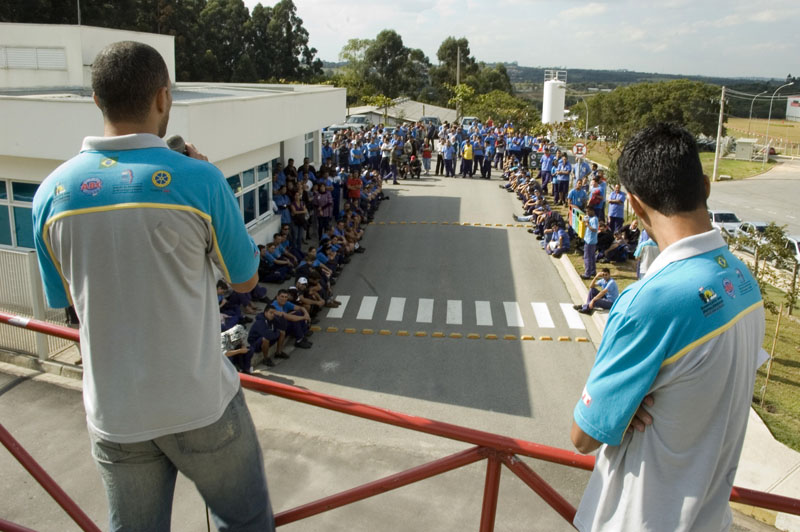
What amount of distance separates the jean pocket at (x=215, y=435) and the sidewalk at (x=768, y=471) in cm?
853

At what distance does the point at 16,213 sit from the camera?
49.6 ft

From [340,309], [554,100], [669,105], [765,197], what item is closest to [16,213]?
[340,309]

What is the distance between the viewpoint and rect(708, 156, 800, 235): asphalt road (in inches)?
1830

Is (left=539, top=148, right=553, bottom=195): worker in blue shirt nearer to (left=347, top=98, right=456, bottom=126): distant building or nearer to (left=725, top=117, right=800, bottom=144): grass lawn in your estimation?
(left=347, top=98, right=456, bottom=126): distant building

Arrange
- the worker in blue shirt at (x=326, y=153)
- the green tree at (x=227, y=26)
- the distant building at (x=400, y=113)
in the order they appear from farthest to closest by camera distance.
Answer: the green tree at (x=227, y=26) < the distant building at (x=400, y=113) < the worker in blue shirt at (x=326, y=153)

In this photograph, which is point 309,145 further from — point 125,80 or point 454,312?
point 125,80

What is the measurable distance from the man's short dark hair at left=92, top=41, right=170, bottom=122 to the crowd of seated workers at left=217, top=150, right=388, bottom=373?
6781 mm

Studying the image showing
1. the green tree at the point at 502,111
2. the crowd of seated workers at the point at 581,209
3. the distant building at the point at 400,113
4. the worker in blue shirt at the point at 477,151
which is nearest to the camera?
the crowd of seated workers at the point at 581,209

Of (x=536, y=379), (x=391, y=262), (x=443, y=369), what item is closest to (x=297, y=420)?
(x=443, y=369)

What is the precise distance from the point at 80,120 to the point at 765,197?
184 feet

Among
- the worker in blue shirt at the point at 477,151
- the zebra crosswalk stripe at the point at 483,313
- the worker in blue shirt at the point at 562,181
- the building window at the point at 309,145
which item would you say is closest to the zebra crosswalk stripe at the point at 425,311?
the zebra crosswalk stripe at the point at 483,313

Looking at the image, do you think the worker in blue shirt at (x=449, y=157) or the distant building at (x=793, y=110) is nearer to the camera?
the worker in blue shirt at (x=449, y=157)

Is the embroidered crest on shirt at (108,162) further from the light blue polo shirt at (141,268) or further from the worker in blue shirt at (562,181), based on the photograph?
the worker in blue shirt at (562,181)

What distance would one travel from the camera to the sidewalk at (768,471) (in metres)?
9.16
